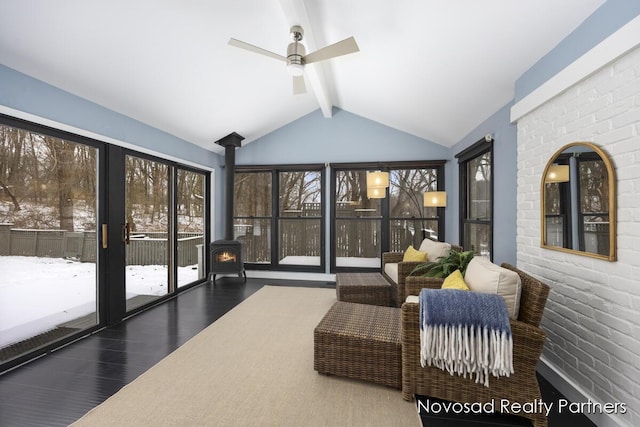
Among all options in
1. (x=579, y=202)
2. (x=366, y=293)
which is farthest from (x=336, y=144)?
(x=579, y=202)

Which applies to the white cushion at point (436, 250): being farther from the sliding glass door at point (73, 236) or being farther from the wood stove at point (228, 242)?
the sliding glass door at point (73, 236)

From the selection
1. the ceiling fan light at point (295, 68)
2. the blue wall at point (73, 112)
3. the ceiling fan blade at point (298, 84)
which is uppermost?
the ceiling fan blade at point (298, 84)

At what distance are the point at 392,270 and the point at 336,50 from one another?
284 cm

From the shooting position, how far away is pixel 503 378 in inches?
71.1

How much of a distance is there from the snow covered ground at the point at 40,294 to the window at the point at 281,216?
2.89 meters

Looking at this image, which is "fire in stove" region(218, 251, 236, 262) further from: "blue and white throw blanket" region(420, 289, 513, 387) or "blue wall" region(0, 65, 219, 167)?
"blue and white throw blanket" region(420, 289, 513, 387)

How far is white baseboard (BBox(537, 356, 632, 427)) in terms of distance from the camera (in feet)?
5.47

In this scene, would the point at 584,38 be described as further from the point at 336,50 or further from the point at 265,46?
the point at 265,46

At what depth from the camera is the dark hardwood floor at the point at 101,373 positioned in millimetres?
1836

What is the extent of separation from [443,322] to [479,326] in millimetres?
203

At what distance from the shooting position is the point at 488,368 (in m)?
1.78

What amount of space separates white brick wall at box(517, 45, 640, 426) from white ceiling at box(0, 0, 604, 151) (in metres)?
0.53

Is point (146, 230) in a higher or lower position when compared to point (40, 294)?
higher

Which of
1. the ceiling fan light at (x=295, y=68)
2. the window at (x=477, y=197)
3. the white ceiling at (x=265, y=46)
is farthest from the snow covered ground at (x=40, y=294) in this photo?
the window at (x=477, y=197)
